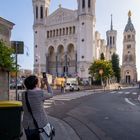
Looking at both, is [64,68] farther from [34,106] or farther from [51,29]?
[34,106]

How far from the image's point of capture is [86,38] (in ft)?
336

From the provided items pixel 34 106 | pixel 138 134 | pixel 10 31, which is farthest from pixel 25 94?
pixel 10 31

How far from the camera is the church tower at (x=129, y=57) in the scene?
159625mm

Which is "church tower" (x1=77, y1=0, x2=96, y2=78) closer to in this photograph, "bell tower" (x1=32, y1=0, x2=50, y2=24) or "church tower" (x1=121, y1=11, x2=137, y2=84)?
"bell tower" (x1=32, y1=0, x2=50, y2=24)

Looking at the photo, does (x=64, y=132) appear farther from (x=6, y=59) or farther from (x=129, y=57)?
(x=129, y=57)

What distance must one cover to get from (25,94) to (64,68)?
106367mm

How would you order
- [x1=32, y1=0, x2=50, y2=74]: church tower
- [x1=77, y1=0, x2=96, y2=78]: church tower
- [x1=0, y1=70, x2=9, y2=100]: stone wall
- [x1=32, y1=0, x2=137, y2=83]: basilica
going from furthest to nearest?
[x1=32, y1=0, x2=50, y2=74]: church tower
[x1=32, y1=0, x2=137, y2=83]: basilica
[x1=77, y1=0, x2=96, y2=78]: church tower
[x1=0, y1=70, x2=9, y2=100]: stone wall

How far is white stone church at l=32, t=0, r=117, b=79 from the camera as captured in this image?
102938 mm

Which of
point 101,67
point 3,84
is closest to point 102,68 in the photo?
point 101,67

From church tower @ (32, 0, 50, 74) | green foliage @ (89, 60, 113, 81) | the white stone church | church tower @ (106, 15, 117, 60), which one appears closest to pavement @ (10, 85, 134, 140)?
green foliage @ (89, 60, 113, 81)

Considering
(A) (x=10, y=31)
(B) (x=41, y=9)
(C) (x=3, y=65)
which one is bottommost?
(C) (x=3, y=65)

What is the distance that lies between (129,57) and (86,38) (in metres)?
65.0

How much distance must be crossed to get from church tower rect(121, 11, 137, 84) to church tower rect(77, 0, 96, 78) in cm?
5832

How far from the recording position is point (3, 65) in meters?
15.8
